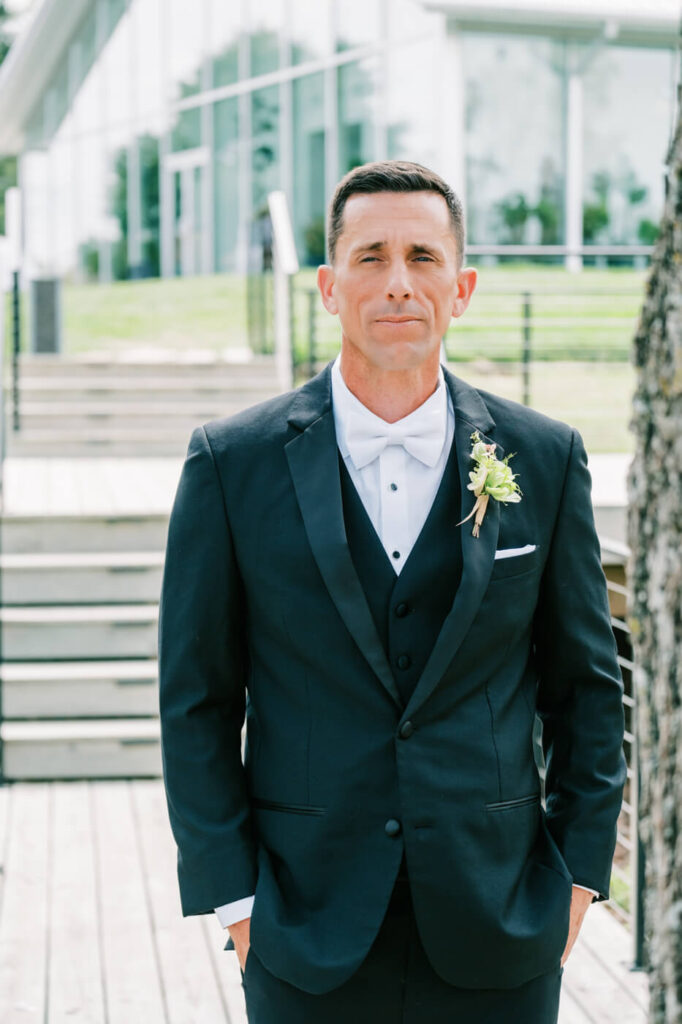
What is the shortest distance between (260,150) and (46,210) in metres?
3.61

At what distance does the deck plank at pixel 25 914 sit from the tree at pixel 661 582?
2755 mm

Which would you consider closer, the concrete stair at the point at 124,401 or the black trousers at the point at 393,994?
the black trousers at the point at 393,994

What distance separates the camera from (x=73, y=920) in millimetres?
4344

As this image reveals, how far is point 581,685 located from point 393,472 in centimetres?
45

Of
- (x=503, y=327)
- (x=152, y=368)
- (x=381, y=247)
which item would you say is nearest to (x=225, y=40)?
(x=503, y=327)

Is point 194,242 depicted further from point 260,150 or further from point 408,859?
point 408,859

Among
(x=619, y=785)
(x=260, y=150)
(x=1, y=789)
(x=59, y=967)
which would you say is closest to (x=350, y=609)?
(x=619, y=785)

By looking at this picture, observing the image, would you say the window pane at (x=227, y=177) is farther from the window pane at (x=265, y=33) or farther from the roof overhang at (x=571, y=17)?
the roof overhang at (x=571, y=17)

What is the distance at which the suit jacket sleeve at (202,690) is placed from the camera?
81.0 inches

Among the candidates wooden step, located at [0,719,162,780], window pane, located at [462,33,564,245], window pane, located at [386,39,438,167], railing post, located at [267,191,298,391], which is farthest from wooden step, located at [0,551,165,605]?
window pane, located at [386,39,438,167]

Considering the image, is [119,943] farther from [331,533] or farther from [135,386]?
[135,386]

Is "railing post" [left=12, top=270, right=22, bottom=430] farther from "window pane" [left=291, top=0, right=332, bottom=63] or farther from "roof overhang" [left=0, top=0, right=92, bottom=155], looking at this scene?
"roof overhang" [left=0, top=0, right=92, bottom=155]

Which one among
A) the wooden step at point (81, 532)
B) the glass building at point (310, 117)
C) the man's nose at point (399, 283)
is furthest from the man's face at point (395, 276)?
the glass building at point (310, 117)

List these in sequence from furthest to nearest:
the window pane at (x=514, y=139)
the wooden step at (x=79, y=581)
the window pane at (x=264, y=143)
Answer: the window pane at (x=264, y=143)
the window pane at (x=514, y=139)
the wooden step at (x=79, y=581)
